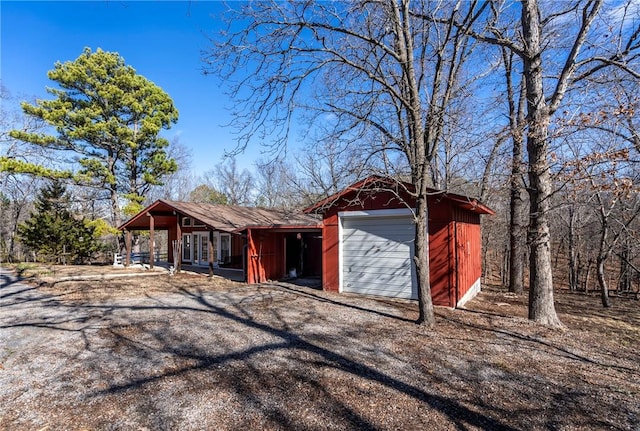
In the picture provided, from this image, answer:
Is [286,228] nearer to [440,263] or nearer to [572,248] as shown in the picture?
[440,263]

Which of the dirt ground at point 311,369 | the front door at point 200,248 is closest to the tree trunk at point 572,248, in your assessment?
the dirt ground at point 311,369

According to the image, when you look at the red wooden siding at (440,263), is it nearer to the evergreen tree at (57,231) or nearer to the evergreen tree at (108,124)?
the evergreen tree at (108,124)

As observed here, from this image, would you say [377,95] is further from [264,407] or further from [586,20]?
[264,407]

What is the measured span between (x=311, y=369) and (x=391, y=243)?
5.55m

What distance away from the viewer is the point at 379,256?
31.2 feet

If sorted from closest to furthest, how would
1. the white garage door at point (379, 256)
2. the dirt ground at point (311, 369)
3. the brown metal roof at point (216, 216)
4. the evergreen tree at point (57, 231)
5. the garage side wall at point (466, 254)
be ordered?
the dirt ground at point (311, 369)
the garage side wall at point (466, 254)
the white garage door at point (379, 256)
the brown metal roof at point (216, 216)
the evergreen tree at point (57, 231)

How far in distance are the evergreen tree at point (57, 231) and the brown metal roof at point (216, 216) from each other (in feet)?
12.7

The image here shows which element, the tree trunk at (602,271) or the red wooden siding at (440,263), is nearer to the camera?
the red wooden siding at (440,263)

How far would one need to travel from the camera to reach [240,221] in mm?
15141

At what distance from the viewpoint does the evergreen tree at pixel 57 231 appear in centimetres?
1848

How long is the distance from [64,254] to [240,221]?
1196 centimetres

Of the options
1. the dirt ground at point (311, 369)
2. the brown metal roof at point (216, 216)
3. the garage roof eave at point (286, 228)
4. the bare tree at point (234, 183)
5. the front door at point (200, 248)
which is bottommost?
the dirt ground at point (311, 369)

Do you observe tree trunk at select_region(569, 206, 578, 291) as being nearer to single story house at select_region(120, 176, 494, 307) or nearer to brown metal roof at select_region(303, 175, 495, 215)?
single story house at select_region(120, 176, 494, 307)

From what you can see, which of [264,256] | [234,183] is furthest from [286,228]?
[234,183]
